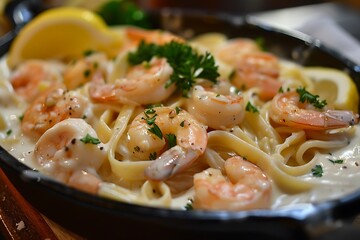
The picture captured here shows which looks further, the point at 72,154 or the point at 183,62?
the point at 183,62

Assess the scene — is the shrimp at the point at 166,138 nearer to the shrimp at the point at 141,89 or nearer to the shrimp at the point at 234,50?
the shrimp at the point at 141,89

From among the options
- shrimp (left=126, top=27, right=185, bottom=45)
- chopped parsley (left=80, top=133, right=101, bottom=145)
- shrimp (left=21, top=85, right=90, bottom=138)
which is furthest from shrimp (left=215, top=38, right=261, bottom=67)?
chopped parsley (left=80, top=133, right=101, bottom=145)

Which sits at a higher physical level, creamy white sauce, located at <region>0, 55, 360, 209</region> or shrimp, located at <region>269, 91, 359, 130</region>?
shrimp, located at <region>269, 91, 359, 130</region>

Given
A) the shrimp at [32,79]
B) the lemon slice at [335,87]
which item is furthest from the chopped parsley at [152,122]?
Answer: the lemon slice at [335,87]

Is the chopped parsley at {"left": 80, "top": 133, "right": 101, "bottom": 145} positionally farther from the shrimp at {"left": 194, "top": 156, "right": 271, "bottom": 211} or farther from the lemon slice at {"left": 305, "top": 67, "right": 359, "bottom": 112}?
the lemon slice at {"left": 305, "top": 67, "right": 359, "bottom": 112}

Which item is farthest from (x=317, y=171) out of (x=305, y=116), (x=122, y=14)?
(x=122, y=14)

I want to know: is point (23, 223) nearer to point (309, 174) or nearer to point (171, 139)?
point (171, 139)

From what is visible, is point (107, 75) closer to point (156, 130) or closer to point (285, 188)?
point (156, 130)
